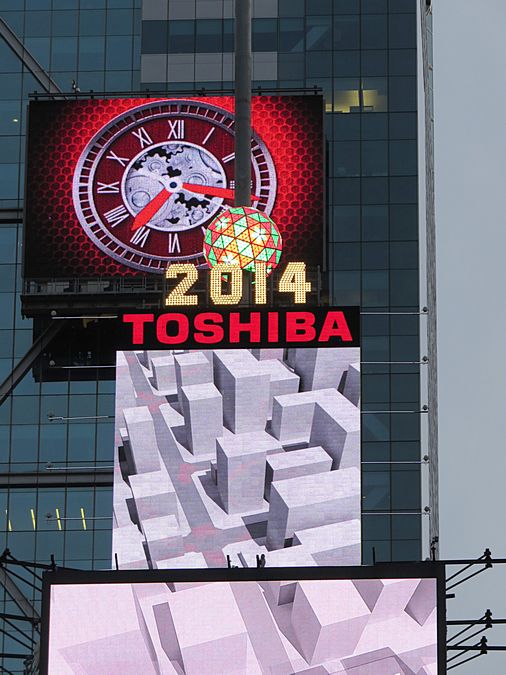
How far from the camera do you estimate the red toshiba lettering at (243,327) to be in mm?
62500

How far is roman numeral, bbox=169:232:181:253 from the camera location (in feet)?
329

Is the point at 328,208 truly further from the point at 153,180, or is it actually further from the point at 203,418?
the point at 203,418

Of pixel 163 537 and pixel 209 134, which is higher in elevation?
pixel 209 134

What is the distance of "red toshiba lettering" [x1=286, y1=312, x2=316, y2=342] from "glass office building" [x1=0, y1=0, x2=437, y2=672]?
45058mm

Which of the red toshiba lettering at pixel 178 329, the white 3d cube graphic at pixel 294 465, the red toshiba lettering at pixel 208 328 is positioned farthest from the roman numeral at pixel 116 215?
the white 3d cube graphic at pixel 294 465

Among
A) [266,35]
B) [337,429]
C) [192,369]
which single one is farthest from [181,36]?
[337,429]

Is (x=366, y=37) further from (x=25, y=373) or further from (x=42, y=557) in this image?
(x=42, y=557)

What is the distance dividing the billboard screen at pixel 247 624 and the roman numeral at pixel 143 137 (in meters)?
50.3

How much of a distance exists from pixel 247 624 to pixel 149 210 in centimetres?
4876

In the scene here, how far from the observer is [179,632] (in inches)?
2122

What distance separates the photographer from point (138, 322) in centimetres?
6369

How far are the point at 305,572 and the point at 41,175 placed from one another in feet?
172

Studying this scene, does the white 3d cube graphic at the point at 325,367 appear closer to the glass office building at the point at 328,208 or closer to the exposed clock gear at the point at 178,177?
the exposed clock gear at the point at 178,177

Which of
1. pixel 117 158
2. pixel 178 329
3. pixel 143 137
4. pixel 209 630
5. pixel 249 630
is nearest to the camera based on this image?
pixel 249 630
